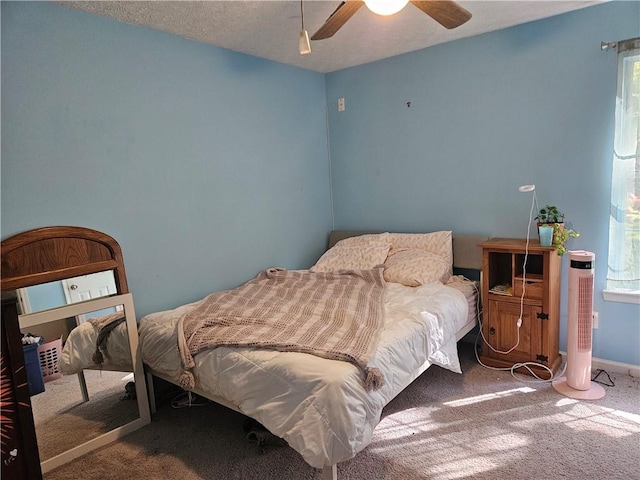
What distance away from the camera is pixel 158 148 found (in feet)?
8.64

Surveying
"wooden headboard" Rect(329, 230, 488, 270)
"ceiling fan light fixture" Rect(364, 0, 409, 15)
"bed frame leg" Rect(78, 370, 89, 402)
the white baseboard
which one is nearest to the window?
the white baseboard

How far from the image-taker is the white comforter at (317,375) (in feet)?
5.28

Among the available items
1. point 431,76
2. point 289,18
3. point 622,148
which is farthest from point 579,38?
point 289,18

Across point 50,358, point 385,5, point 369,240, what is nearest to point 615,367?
point 369,240

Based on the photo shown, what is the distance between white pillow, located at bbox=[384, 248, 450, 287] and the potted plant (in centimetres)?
73

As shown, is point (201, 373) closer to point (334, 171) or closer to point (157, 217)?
point (157, 217)

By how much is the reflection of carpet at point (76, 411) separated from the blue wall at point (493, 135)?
2456mm

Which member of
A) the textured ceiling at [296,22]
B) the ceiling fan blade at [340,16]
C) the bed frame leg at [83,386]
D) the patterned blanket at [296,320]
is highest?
the textured ceiling at [296,22]

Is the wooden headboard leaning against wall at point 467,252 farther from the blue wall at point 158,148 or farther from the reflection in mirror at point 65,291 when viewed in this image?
the reflection in mirror at point 65,291

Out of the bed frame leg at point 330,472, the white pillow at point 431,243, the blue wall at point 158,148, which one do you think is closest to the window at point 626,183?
the white pillow at point 431,243

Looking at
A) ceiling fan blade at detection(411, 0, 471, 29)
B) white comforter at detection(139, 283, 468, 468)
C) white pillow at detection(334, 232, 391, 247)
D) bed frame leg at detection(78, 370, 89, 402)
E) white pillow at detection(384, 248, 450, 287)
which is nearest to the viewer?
white comforter at detection(139, 283, 468, 468)

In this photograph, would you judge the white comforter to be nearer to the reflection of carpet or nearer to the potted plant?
the reflection of carpet

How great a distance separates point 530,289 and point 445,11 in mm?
1815

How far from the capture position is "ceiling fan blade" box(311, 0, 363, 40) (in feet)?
6.08
